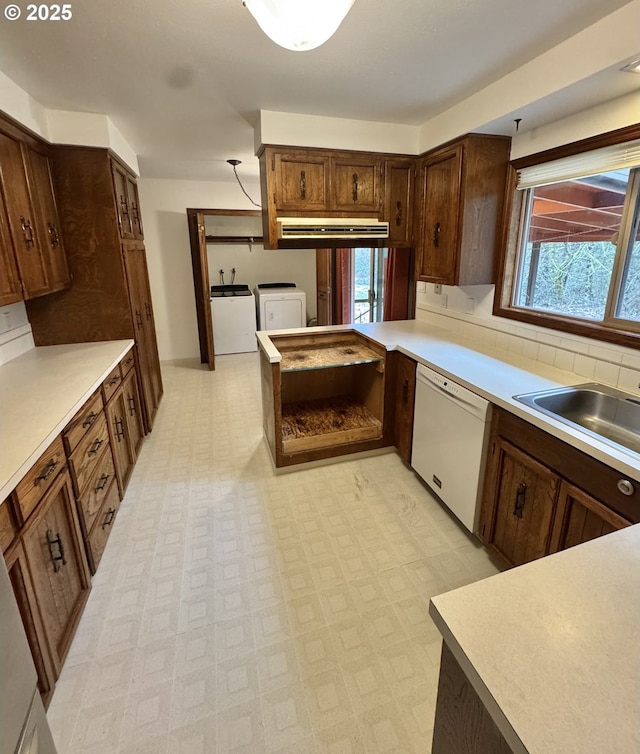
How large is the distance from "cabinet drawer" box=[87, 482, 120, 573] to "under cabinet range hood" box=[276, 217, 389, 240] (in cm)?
200

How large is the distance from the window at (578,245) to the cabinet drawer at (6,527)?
2.54 metres

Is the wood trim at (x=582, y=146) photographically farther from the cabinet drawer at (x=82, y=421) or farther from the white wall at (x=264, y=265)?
the white wall at (x=264, y=265)

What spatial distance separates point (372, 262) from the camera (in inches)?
189

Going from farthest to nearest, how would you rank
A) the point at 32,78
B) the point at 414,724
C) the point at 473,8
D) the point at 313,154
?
1. the point at 313,154
2. the point at 32,78
3. the point at 473,8
4. the point at 414,724

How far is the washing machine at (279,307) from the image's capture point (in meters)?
5.79

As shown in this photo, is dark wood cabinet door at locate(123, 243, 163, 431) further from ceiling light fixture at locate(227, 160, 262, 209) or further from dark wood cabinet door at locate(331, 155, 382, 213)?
dark wood cabinet door at locate(331, 155, 382, 213)

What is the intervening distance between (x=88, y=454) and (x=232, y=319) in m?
3.89

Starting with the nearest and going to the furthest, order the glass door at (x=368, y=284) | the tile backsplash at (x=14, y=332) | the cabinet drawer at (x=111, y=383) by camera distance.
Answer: the cabinet drawer at (x=111, y=383) < the tile backsplash at (x=14, y=332) < the glass door at (x=368, y=284)

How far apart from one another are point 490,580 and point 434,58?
223 cm

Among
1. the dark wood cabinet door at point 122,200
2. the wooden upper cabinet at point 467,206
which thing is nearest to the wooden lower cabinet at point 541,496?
the wooden upper cabinet at point 467,206

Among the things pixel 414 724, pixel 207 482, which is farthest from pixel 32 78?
pixel 414 724

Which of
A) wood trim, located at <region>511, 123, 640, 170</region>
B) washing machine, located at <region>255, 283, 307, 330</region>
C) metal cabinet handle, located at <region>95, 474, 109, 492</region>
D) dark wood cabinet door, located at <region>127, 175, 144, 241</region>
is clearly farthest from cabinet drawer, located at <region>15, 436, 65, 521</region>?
washing machine, located at <region>255, 283, 307, 330</region>

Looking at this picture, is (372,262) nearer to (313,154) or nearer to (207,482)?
(313,154)

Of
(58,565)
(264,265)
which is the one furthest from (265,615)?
(264,265)
